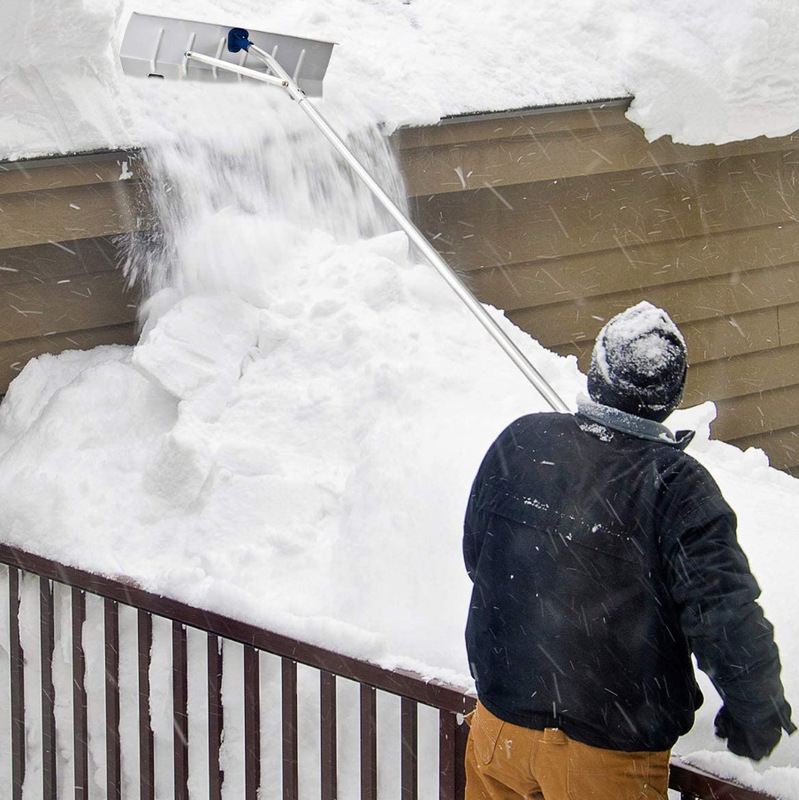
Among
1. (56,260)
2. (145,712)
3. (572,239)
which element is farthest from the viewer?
(572,239)

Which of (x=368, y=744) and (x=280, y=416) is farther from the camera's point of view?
(x=280, y=416)

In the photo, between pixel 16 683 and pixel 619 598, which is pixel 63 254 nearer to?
pixel 16 683

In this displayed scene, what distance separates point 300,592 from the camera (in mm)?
2883

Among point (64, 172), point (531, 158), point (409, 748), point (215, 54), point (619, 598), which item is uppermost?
point (215, 54)

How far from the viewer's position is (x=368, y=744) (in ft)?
7.87

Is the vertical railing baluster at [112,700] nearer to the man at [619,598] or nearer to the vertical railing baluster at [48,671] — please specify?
the vertical railing baluster at [48,671]

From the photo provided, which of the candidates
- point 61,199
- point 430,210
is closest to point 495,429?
point 430,210

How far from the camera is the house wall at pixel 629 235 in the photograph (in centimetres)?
422

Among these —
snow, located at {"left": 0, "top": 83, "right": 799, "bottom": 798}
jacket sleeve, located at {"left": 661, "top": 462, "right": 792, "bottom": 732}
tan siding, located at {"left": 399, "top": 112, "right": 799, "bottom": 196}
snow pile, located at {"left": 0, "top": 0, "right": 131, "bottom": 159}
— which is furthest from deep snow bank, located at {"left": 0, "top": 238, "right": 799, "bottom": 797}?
jacket sleeve, located at {"left": 661, "top": 462, "right": 792, "bottom": 732}

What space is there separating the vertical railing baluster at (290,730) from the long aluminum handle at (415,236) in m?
1.01

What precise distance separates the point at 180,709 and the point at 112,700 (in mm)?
Answer: 247

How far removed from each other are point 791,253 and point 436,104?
2.41 m

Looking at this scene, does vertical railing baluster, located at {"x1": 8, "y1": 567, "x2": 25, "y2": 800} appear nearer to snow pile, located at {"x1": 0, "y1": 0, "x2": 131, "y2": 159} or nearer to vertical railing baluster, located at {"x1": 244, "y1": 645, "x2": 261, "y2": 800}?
vertical railing baluster, located at {"x1": 244, "y1": 645, "x2": 261, "y2": 800}

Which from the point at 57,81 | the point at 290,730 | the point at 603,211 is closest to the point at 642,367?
the point at 290,730
